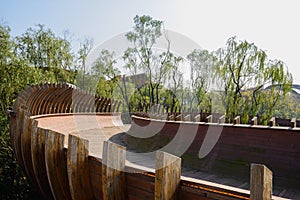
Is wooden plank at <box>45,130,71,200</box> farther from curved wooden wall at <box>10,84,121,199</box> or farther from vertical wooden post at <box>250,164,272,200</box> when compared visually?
vertical wooden post at <box>250,164,272,200</box>

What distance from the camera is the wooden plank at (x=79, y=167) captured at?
209 centimetres

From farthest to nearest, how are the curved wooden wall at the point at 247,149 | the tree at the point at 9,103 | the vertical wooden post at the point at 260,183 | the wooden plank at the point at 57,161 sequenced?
the tree at the point at 9,103, the curved wooden wall at the point at 247,149, the wooden plank at the point at 57,161, the vertical wooden post at the point at 260,183

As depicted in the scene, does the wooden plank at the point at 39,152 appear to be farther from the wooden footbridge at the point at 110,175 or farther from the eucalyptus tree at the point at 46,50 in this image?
the eucalyptus tree at the point at 46,50

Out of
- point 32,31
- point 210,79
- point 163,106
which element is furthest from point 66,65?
point 210,79

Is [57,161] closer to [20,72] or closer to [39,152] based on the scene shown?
[39,152]

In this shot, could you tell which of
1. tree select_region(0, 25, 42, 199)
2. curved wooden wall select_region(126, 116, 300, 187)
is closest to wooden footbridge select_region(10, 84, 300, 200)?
curved wooden wall select_region(126, 116, 300, 187)

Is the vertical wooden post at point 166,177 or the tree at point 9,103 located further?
the tree at point 9,103

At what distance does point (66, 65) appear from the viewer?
63.3 ft

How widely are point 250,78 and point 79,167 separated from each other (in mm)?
13960

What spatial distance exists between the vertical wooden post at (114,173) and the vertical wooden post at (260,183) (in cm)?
94

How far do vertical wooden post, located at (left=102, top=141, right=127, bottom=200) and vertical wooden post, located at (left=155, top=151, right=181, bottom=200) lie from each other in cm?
43

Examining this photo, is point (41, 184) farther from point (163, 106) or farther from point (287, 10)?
point (163, 106)

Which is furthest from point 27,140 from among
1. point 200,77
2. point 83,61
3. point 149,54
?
point 83,61

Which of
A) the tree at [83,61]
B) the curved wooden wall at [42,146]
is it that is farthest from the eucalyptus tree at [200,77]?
the curved wooden wall at [42,146]
